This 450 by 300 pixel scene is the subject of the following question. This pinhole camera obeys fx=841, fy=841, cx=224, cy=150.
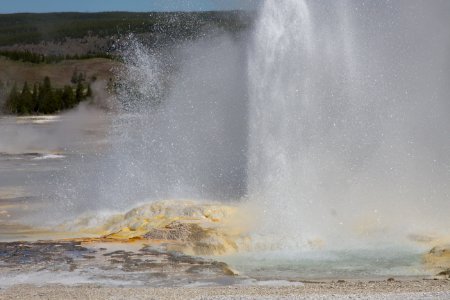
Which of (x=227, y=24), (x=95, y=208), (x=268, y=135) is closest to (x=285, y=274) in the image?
(x=268, y=135)

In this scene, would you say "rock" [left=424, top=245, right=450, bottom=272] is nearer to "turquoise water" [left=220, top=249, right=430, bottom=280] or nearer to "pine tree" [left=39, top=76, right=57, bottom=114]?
"turquoise water" [left=220, top=249, right=430, bottom=280]

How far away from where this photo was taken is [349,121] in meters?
12.0

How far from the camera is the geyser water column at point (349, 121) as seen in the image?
9.81 m

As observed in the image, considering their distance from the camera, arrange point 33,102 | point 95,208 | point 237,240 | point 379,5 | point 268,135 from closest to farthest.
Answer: point 237,240 < point 268,135 < point 95,208 < point 379,5 < point 33,102

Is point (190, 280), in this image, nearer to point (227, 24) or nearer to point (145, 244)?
point (145, 244)

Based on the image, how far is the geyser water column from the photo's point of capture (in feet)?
32.2

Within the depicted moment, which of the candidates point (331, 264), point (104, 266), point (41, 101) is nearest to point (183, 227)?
point (104, 266)

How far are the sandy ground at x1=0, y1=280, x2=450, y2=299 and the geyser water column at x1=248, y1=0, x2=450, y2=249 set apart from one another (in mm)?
2028

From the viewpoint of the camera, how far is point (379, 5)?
45.0 feet

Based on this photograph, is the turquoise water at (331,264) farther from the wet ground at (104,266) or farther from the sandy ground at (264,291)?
the sandy ground at (264,291)

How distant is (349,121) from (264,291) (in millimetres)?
5803

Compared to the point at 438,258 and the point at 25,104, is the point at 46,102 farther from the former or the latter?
the point at 438,258

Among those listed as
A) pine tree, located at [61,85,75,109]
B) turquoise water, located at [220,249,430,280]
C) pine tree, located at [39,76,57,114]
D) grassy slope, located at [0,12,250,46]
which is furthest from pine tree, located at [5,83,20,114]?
turquoise water, located at [220,249,430,280]

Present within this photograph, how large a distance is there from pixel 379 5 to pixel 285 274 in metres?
7.30
